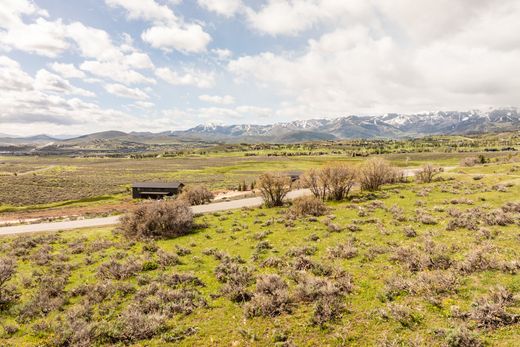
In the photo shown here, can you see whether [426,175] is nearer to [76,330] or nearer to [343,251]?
[343,251]

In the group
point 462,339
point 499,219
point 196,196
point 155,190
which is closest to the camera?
point 462,339

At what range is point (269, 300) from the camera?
39.8 ft

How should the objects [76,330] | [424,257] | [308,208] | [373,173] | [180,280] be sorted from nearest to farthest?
[76,330], [424,257], [180,280], [308,208], [373,173]

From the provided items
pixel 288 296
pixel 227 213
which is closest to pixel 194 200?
pixel 227 213

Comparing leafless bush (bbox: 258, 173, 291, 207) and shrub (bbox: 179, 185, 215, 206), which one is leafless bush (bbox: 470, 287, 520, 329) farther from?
shrub (bbox: 179, 185, 215, 206)

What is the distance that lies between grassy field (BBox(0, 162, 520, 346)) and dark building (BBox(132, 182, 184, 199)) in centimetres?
3611

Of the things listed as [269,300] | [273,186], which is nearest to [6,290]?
[269,300]

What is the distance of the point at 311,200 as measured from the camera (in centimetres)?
3125

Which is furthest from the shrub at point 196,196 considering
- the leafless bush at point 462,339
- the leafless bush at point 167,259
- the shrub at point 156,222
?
the leafless bush at point 462,339

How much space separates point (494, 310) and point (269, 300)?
Result: 789cm

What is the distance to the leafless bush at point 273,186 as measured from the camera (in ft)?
127

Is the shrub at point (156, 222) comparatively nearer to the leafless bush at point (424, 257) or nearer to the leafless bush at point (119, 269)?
the leafless bush at point (119, 269)

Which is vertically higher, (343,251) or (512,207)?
(512,207)

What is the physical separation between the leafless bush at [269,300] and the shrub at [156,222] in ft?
49.6
